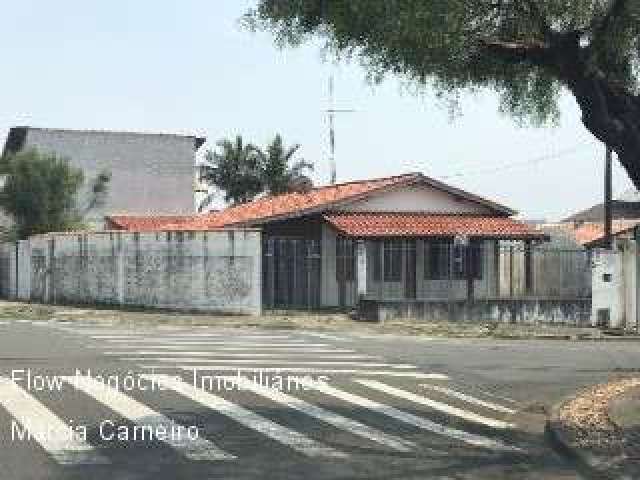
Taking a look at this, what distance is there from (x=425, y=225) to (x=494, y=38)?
23281 millimetres

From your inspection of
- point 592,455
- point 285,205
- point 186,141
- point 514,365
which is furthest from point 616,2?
point 186,141

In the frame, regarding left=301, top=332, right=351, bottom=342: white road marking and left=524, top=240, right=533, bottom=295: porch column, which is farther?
left=524, top=240, right=533, bottom=295: porch column

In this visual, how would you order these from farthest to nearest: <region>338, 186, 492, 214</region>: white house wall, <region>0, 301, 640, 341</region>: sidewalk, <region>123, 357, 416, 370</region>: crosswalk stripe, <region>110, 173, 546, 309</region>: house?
1. <region>338, 186, 492, 214</region>: white house wall
2. <region>110, 173, 546, 309</region>: house
3. <region>0, 301, 640, 341</region>: sidewalk
4. <region>123, 357, 416, 370</region>: crosswalk stripe

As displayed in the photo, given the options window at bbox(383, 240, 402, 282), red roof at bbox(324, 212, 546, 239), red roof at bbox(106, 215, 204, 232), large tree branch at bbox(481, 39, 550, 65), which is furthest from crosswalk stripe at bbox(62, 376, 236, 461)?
red roof at bbox(106, 215, 204, 232)

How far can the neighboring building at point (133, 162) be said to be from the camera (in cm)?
5453

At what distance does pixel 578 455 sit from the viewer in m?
10.0

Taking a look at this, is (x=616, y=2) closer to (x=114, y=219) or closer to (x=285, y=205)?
(x=285, y=205)

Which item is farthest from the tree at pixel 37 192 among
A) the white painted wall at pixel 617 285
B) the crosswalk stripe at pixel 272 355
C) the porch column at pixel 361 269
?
the crosswalk stripe at pixel 272 355

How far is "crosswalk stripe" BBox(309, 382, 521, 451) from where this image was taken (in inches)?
428

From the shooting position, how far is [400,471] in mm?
9062

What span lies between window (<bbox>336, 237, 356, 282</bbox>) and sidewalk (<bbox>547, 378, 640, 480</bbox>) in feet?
63.8

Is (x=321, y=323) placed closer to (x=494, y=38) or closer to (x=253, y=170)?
(x=494, y=38)

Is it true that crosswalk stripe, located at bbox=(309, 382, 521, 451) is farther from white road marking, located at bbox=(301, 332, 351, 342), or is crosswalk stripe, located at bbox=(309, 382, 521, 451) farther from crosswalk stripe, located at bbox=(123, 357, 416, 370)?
white road marking, located at bbox=(301, 332, 351, 342)

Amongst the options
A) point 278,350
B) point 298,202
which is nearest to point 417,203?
point 298,202
